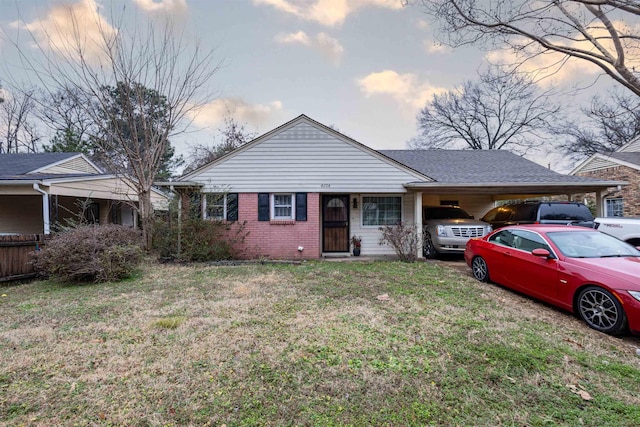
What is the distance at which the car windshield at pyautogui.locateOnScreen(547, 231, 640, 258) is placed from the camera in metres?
4.71

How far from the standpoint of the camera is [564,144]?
89.1 ft

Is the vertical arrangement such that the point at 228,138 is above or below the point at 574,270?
above

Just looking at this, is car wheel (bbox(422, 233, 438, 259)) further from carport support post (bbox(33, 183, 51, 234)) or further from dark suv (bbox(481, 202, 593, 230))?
carport support post (bbox(33, 183, 51, 234))

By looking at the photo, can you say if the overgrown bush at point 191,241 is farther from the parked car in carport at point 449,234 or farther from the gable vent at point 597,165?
the gable vent at point 597,165

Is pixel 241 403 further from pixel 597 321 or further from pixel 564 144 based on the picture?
pixel 564 144

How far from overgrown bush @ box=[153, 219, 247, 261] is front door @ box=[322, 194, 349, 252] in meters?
3.32

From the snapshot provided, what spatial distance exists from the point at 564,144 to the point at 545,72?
86.3 feet

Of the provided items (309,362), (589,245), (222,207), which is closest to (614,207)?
(589,245)

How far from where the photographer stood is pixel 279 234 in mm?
9695

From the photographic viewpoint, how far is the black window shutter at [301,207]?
31.9ft

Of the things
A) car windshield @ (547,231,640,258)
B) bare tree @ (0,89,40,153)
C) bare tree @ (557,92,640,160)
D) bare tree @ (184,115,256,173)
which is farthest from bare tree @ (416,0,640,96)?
bare tree @ (0,89,40,153)

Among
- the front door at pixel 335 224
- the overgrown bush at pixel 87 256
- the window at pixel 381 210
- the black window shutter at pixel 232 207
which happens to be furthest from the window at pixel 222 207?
the window at pixel 381 210

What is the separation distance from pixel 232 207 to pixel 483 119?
26.2 metres

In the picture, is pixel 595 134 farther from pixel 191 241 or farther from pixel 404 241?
pixel 191 241
